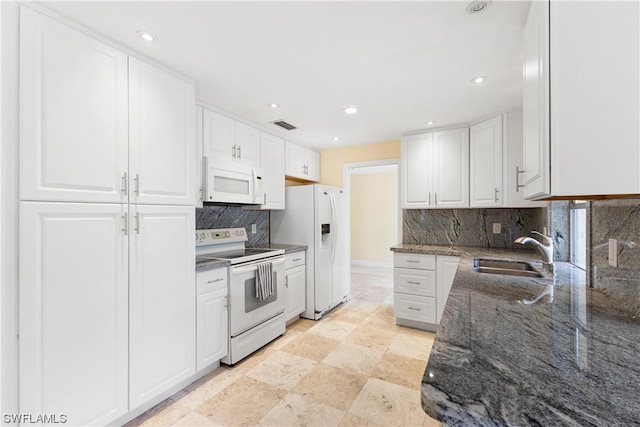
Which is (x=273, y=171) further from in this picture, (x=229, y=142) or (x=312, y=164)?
(x=312, y=164)

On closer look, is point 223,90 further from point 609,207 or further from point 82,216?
point 609,207

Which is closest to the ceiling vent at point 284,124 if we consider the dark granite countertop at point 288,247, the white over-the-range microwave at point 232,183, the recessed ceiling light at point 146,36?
the white over-the-range microwave at point 232,183

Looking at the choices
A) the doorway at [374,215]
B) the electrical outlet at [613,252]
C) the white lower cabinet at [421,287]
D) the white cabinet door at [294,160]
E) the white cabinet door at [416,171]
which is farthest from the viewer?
the doorway at [374,215]

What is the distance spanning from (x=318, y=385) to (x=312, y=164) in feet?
9.68

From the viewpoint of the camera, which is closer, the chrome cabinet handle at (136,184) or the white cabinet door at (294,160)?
the chrome cabinet handle at (136,184)

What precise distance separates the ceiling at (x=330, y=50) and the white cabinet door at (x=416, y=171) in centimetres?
66

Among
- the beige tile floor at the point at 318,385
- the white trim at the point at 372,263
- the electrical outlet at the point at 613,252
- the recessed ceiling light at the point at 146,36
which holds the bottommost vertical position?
the beige tile floor at the point at 318,385

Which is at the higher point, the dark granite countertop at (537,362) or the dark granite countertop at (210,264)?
the dark granite countertop at (537,362)

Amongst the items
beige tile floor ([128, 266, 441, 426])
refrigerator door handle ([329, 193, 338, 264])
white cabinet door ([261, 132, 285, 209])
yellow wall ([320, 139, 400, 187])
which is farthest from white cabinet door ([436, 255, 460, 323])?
white cabinet door ([261, 132, 285, 209])

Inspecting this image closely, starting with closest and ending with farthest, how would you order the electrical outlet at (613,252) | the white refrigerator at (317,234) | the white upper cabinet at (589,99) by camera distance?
1. the white upper cabinet at (589,99)
2. the electrical outlet at (613,252)
3. the white refrigerator at (317,234)

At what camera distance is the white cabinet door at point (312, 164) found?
13.8 ft

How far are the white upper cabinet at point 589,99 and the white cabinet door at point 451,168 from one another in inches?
93.0

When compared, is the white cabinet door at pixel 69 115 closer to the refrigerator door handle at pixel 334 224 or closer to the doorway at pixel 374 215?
the refrigerator door handle at pixel 334 224

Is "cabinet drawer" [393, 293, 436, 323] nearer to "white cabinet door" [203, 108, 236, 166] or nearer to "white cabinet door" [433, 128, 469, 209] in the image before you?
"white cabinet door" [433, 128, 469, 209]
